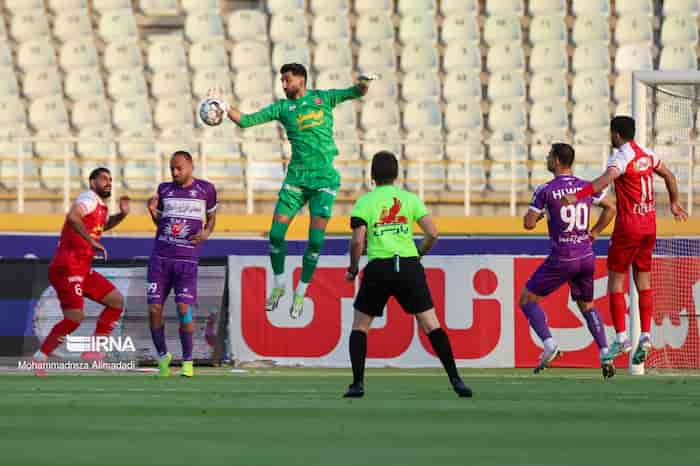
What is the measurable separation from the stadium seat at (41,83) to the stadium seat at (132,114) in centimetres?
105

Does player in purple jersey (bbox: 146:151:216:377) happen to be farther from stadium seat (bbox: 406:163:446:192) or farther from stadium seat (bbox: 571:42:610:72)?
stadium seat (bbox: 571:42:610:72)

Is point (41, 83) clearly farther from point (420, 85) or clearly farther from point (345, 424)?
point (345, 424)

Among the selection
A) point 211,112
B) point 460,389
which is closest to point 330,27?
point 211,112

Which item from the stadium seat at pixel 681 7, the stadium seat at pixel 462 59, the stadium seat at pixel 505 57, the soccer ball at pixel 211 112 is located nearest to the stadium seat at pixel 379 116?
the stadium seat at pixel 462 59

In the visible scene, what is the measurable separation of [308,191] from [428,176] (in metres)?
8.90

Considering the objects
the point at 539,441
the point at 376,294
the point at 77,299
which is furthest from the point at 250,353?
the point at 539,441

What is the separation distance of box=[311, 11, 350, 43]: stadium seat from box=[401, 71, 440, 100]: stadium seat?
1.23m

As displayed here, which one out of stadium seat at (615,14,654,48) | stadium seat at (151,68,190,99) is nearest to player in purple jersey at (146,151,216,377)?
stadium seat at (151,68,190,99)

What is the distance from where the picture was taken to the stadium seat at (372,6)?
78.5 ft

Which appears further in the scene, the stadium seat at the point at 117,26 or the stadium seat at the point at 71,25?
the stadium seat at the point at 117,26

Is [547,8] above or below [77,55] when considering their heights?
above

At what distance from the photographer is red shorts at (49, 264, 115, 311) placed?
14078 millimetres

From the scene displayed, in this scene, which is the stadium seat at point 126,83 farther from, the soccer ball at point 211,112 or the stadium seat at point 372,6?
the soccer ball at point 211,112

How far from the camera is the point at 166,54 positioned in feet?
78.2
